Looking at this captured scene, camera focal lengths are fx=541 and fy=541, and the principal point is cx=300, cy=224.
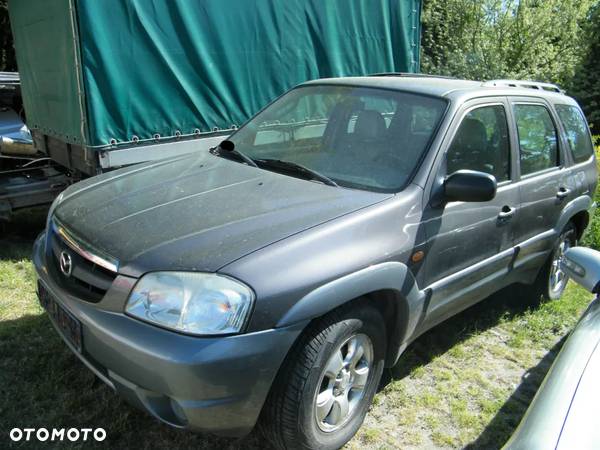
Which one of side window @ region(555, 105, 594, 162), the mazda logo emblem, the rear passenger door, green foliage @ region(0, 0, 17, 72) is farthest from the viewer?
green foliage @ region(0, 0, 17, 72)

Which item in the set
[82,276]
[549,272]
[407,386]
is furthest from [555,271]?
[82,276]

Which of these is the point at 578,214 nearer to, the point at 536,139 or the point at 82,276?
the point at 536,139

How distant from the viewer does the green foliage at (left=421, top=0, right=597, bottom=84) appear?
13.2 metres

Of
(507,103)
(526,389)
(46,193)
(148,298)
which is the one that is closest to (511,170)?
(507,103)

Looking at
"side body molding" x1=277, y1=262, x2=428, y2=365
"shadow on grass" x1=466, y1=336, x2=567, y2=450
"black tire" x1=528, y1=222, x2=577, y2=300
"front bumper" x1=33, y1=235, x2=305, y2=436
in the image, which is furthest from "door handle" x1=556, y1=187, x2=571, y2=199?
"front bumper" x1=33, y1=235, x2=305, y2=436

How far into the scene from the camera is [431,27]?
45.2 ft

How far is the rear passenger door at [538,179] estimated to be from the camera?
3637mm

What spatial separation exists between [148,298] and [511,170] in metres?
2.48

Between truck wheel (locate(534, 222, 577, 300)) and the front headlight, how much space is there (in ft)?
9.99

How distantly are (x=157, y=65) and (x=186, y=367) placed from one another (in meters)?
3.61

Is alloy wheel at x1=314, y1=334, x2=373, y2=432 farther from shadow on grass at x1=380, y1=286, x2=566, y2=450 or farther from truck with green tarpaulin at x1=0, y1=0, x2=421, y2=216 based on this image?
truck with green tarpaulin at x1=0, y1=0, x2=421, y2=216

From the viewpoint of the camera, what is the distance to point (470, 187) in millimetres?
2764

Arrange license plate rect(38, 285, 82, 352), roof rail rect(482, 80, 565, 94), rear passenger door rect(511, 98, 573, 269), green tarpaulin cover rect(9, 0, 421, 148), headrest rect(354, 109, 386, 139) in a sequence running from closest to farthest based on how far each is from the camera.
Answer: license plate rect(38, 285, 82, 352) → headrest rect(354, 109, 386, 139) → rear passenger door rect(511, 98, 573, 269) → roof rail rect(482, 80, 565, 94) → green tarpaulin cover rect(9, 0, 421, 148)

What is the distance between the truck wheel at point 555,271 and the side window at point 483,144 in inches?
46.0
